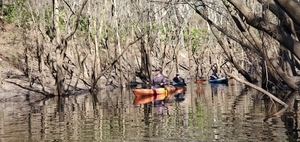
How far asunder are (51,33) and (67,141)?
22713 mm

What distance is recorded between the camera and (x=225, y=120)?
16625 millimetres

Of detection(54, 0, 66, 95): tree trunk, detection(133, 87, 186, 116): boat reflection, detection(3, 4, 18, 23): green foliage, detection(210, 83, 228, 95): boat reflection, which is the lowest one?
detection(133, 87, 186, 116): boat reflection

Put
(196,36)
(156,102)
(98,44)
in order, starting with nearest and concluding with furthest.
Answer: (156,102) → (98,44) → (196,36)

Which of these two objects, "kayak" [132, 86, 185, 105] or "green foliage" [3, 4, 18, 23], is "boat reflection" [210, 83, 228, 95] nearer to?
"kayak" [132, 86, 185, 105]

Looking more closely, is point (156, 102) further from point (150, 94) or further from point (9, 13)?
point (9, 13)

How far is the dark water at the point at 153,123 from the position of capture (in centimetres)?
1327

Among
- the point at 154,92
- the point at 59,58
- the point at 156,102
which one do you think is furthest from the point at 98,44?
the point at 156,102

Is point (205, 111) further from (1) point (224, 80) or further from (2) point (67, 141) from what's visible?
(1) point (224, 80)

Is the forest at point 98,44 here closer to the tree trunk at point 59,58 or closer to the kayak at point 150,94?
the tree trunk at point 59,58

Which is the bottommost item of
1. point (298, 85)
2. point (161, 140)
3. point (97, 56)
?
point (161, 140)

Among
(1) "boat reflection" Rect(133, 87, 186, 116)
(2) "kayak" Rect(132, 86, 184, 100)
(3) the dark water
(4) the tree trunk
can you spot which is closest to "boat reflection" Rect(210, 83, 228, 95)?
(1) "boat reflection" Rect(133, 87, 186, 116)

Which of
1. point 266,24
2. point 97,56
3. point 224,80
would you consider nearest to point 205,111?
point 266,24

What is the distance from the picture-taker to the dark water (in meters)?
13.3

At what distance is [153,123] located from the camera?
16.5 m
